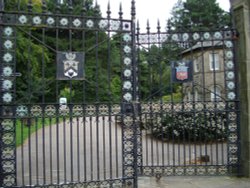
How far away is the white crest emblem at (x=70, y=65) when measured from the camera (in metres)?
6.17

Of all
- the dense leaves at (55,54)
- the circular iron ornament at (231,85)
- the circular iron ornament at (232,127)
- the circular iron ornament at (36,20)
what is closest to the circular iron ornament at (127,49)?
the dense leaves at (55,54)

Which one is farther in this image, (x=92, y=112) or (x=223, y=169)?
(x=223, y=169)

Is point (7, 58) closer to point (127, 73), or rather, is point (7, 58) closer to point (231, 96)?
point (127, 73)

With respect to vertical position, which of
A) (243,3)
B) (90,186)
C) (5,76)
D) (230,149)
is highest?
(243,3)

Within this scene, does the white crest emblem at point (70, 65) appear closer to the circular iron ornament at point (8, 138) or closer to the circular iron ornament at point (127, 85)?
the circular iron ornament at point (127, 85)

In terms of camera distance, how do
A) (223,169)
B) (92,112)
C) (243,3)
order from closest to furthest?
(92,112)
(243,3)
(223,169)

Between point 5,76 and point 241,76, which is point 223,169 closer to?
point 241,76

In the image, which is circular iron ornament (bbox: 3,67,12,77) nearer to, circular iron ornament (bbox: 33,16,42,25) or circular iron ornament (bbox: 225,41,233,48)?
circular iron ornament (bbox: 33,16,42,25)

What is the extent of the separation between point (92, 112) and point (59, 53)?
1.24 metres

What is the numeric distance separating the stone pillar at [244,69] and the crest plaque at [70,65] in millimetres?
3408

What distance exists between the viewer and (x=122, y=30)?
21.5 feet

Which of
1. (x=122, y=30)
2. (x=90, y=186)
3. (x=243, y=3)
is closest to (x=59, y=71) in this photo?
(x=122, y=30)

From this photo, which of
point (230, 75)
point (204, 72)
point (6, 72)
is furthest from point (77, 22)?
point (230, 75)

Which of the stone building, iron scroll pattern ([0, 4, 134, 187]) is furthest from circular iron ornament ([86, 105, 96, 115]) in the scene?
the stone building
